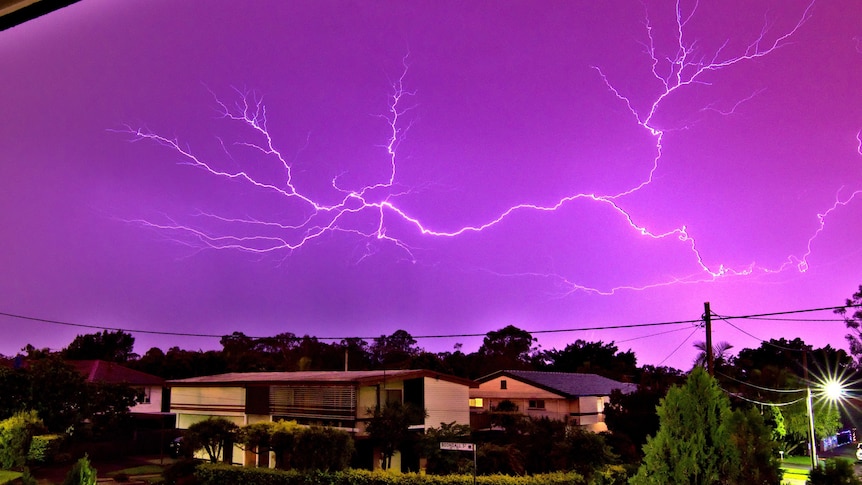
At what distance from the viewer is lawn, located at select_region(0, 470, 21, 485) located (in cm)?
1719

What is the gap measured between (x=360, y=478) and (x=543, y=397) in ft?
67.7

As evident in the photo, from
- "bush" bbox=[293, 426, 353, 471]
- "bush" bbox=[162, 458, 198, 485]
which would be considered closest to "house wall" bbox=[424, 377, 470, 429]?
"bush" bbox=[293, 426, 353, 471]

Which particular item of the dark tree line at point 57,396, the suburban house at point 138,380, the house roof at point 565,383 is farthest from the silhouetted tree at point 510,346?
the dark tree line at point 57,396

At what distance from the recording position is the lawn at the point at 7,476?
17.2 m

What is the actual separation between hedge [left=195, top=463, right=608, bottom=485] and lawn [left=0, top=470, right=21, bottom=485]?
519cm

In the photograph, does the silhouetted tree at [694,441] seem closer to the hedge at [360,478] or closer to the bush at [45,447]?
the hedge at [360,478]

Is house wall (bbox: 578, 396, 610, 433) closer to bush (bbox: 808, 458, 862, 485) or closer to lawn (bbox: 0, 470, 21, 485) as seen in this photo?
bush (bbox: 808, 458, 862, 485)

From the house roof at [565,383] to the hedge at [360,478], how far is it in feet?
62.1

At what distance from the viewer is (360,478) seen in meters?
18.3

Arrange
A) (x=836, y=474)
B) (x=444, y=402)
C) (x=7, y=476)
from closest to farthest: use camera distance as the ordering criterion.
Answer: (x=836, y=474) < (x=7, y=476) < (x=444, y=402)

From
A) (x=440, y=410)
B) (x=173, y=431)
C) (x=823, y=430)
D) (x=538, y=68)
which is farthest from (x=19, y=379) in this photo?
(x=823, y=430)

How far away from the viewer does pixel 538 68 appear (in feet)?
69.0

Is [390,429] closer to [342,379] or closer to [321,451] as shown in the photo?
[342,379]

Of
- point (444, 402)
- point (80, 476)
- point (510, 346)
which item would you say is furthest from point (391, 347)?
point (80, 476)
